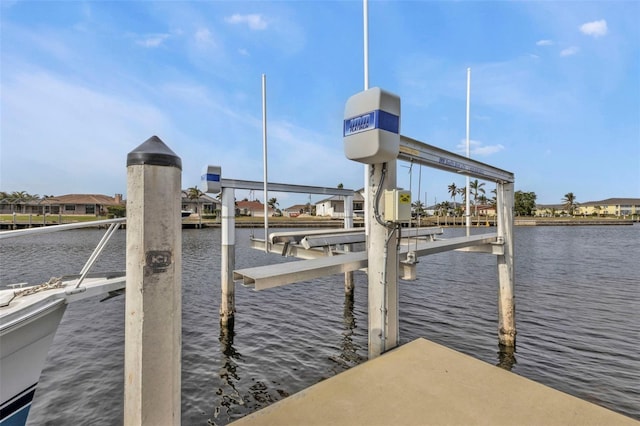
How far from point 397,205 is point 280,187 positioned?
8.00 m

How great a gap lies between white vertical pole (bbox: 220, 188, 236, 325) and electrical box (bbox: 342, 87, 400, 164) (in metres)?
5.98

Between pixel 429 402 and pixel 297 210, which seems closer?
pixel 429 402

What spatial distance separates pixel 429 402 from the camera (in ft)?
9.66

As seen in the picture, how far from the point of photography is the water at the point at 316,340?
612cm

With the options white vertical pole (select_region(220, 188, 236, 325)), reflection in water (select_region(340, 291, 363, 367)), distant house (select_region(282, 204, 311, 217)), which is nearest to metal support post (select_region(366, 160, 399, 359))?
reflection in water (select_region(340, 291, 363, 367))

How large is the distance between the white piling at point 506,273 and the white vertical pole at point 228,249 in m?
7.56

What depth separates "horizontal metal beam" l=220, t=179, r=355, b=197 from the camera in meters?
9.55

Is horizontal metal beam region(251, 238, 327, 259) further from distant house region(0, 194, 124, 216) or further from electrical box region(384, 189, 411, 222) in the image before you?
distant house region(0, 194, 124, 216)

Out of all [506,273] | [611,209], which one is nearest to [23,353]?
[506,273]

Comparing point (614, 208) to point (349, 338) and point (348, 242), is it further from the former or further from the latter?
point (348, 242)

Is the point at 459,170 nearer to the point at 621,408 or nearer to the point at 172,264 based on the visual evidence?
the point at 621,408

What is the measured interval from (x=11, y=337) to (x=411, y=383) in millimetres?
4368

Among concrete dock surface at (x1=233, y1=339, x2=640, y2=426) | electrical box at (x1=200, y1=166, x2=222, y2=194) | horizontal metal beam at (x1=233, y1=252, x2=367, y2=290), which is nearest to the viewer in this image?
concrete dock surface at (x1=233, y1=339, x2=640, y2=426)

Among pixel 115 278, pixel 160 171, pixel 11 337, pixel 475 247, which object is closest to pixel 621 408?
pixel 475 247
